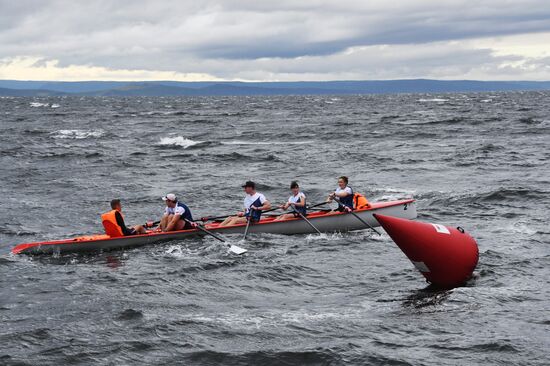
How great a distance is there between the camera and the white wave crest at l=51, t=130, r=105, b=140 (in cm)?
4978

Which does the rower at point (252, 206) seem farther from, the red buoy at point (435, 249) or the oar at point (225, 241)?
the red buoy at point (435, 249)

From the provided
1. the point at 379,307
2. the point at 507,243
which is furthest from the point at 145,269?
the point at 507,243

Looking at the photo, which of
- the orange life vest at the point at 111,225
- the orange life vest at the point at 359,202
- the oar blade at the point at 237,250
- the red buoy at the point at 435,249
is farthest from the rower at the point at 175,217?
the red buoy at the point at 435,249

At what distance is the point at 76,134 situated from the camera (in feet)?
172

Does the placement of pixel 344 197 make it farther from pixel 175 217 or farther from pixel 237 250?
pixel 175 217

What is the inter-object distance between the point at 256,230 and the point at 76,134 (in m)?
38.3

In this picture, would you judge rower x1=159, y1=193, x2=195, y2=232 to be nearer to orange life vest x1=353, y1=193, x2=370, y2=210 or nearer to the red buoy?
orange life vest x1=353, y1=193, x2=370, y2=210

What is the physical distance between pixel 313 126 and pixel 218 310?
46.3m

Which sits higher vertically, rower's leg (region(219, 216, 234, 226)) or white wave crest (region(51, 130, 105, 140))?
white wave crest (region(51, 130, 105, 140))

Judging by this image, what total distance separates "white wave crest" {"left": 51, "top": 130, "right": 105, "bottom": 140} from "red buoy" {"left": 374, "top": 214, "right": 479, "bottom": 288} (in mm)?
40558

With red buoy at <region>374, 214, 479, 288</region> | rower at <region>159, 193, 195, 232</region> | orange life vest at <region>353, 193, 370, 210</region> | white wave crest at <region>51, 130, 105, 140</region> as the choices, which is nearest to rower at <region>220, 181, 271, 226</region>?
rower at <region>159, 193, 195, 232</region>

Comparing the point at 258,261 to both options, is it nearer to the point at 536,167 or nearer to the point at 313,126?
the point at 536,167

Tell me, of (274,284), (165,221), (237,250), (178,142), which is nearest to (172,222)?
(165,221)

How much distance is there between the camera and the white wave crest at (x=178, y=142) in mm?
43344
